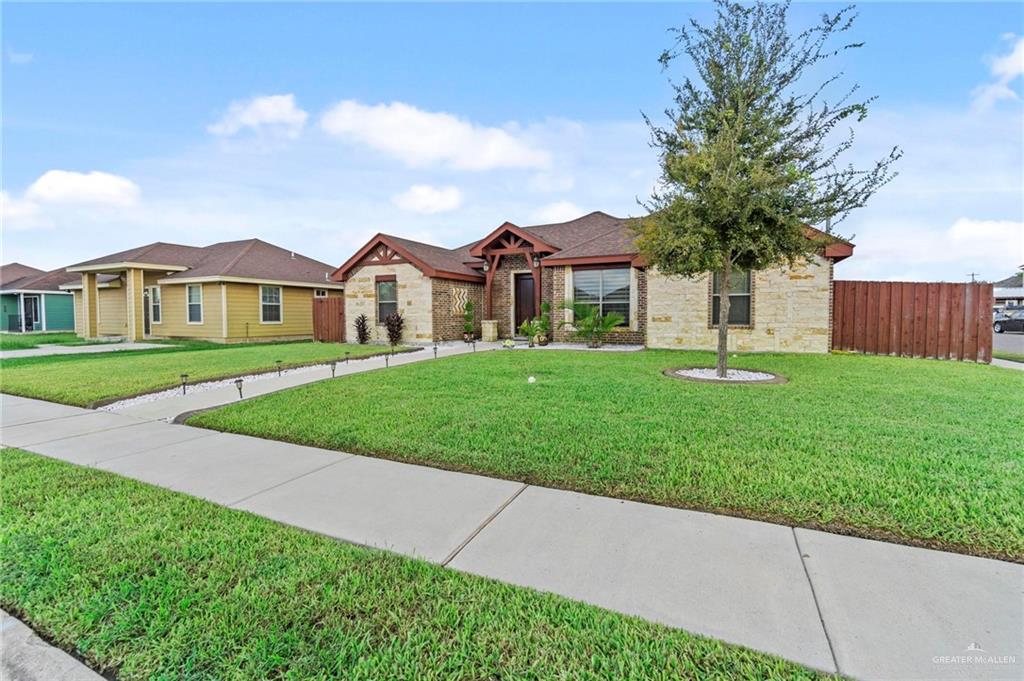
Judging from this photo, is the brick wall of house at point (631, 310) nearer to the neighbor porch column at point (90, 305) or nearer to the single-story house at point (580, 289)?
the single-story house at point (580, 289)

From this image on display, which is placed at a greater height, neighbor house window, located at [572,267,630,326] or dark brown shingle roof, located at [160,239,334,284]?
dark brown shingle roof, located at [160,239,334,284]

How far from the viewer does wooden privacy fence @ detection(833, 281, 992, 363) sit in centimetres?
1048

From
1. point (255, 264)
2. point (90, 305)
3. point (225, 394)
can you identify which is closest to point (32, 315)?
point (90, 305)

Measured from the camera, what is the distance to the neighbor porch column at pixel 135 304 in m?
19.7

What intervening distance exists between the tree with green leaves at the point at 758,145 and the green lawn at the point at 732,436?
2.43 m

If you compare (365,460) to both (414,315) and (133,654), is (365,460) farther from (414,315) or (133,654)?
(414,315)

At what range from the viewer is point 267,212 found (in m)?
19.9

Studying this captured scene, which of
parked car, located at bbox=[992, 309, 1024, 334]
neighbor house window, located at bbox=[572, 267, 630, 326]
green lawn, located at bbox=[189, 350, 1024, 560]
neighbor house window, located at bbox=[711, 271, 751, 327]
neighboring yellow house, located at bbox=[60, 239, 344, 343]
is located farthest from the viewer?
parked car, located at bbox=[992, 309, 1024, 334]

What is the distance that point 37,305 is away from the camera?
88.0 ft

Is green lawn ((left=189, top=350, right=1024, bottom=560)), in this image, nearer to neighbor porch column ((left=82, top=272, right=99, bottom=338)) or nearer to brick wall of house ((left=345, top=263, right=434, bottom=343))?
brick wall of house ((left=345, top=263, right=434, bottom=343))

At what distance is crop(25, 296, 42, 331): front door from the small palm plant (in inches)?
1247

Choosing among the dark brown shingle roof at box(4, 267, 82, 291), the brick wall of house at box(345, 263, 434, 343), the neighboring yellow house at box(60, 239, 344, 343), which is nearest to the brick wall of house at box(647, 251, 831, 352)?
the brick wall of house at box(345, 263, 434, 343)

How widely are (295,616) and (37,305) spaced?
36.4 m

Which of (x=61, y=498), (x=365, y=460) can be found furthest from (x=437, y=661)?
(x=61, y=498)
